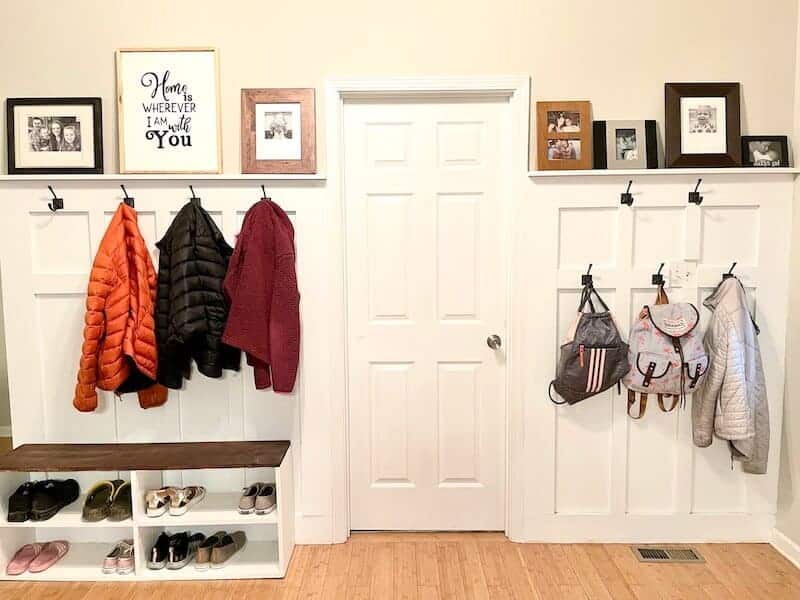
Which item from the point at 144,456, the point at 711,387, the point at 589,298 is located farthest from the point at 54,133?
the point at 711,387

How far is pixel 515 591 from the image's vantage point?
7.76 feet

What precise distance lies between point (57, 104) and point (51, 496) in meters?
1.62

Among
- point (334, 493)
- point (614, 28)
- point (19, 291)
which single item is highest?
point (614, 28)

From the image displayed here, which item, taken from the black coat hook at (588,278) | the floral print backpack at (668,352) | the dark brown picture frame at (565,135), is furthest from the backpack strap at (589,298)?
the dark brown picture frame at (565,135)

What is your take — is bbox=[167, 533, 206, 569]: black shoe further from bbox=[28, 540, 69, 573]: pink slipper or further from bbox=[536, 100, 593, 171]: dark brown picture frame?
bbox=[536, 100, 593, 171]: dark brown picture frame

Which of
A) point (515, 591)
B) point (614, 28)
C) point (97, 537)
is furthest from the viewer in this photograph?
point (97, 537)

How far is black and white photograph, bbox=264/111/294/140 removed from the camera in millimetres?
2557

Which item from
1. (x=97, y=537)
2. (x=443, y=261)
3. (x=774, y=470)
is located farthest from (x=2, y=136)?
(x=774, y=470)

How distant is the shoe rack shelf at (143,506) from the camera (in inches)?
96.3

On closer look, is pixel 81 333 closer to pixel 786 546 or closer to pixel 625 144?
pixel 625 144

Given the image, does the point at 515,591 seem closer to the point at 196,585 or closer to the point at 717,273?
the point at 196,585

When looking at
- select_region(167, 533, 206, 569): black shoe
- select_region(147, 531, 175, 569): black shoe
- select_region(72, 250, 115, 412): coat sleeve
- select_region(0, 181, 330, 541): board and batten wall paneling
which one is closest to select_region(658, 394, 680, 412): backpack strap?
select_region(0, 181, 330, 541): board and batten wall paneling

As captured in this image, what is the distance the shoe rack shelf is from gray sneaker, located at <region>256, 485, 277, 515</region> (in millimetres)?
30

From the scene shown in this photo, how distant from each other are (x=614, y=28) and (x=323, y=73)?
47.8 inches
